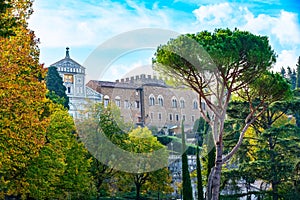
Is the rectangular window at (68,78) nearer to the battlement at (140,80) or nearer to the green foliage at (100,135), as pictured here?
the battlement at (140,80)

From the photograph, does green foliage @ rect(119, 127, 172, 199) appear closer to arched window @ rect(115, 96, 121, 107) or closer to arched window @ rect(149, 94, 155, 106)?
arched window @ rect(115, 96, 121, 107)

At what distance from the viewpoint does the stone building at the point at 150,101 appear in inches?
2105

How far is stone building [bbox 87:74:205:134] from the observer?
175 ft

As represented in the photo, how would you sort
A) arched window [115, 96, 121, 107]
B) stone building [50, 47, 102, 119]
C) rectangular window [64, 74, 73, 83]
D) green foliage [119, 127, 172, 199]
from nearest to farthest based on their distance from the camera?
green foliage [119, 127, 172, 199] → stone building [50, 47, 102, 119] → rectangular window [64, 74, 73, 83] → arched window [115, 96, 121, 107]

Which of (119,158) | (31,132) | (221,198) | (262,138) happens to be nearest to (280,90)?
(262,138)

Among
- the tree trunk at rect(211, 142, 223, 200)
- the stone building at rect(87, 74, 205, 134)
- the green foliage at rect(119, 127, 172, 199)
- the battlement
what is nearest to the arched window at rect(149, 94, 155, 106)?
the stone building at rect(87, 74, 205, 134)

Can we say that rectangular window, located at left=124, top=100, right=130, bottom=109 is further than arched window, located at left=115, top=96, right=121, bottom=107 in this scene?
Yes

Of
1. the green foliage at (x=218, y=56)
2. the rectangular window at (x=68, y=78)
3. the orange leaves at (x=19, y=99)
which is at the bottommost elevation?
the orange leaves at (x=19, y=99)

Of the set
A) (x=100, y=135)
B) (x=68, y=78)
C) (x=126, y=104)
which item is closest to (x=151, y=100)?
(x=126, y=104)

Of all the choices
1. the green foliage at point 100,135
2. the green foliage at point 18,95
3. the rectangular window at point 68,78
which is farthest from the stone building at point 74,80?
the green foliage at point 18,95

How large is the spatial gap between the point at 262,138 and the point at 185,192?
506cm

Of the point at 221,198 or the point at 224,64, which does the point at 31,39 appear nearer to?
the point at 224,64

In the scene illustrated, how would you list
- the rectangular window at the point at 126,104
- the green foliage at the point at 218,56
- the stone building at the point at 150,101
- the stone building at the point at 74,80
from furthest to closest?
the rectangular window at the point at 126,104
the stone building at the point at 150,101
the stone building at the point at 74,80
the green foliage at the point at 218,56

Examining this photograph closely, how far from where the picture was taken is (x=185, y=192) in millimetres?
20000
